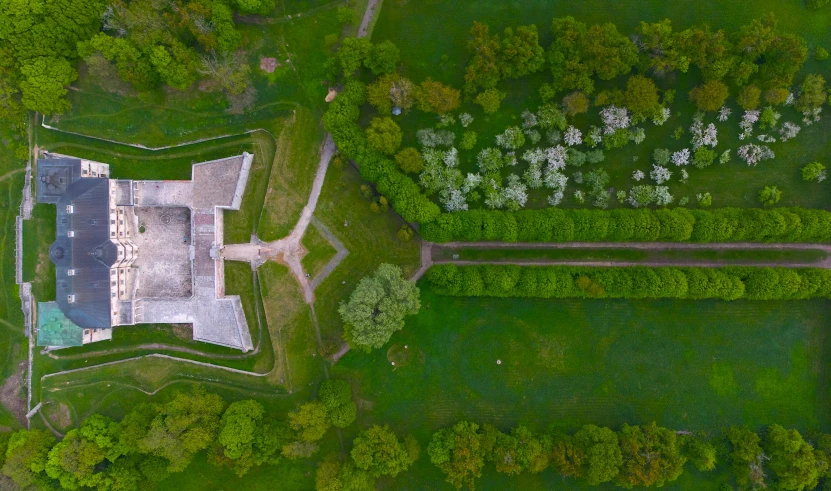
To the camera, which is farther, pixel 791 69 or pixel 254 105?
pixel 254 105

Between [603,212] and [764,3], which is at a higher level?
[764,3]

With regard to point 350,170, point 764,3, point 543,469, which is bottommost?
point 543,469

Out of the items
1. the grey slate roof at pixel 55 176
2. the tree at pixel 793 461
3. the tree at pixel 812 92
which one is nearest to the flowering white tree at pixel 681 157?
the tree at pixel 812 92

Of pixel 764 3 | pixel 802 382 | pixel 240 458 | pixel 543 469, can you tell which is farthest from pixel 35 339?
pixel 764 3

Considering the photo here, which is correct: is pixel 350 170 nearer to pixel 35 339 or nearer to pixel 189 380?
pixel 189 380

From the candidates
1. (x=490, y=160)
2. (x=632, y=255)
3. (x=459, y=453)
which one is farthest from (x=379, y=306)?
(x=632, y=255)

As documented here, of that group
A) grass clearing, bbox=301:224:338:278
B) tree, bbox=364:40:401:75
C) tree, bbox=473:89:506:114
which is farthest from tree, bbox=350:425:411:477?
tree, bbox=364:40:401:75

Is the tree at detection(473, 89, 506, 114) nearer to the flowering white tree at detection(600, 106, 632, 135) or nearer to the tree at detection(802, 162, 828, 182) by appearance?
the flowering white tree at detection(600, 106, 632, 135)
